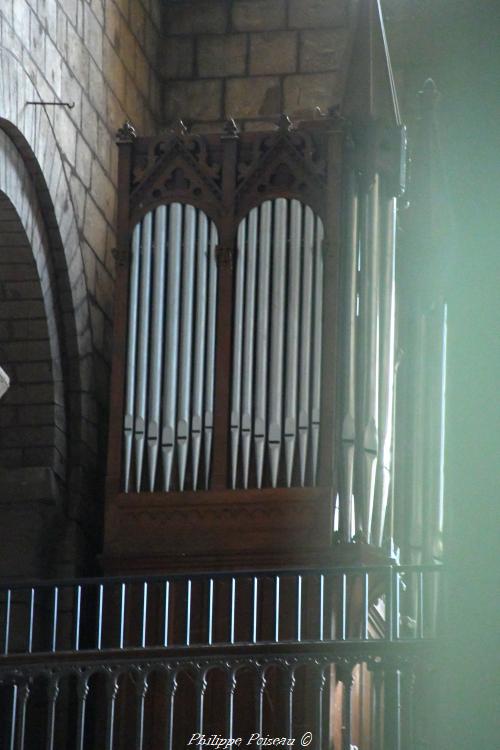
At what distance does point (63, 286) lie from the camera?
8.26m

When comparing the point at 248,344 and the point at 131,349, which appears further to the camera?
the point at 131,349

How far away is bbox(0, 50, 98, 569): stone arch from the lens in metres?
7.71

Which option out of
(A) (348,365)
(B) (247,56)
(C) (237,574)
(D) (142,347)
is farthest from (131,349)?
(B) (247,56)

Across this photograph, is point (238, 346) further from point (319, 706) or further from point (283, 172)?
point (319, 706)

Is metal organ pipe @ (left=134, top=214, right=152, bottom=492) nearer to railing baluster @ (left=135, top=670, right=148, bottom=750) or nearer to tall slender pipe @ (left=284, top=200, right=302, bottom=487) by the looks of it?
tall slender pipe @ (left=284, top=200, right=302, bottom=487)

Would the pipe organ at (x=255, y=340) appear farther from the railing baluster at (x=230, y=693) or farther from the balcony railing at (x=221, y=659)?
the railing baluster at (x=230, y=693)

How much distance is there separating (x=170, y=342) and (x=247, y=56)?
11.9 ft

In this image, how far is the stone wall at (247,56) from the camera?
10.8 m

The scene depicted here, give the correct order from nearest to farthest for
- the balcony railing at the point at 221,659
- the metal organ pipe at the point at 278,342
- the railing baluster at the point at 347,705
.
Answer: the railing baluster at the point at 347,705 < the balcony railing at the point at 221,659 < the metal organ pipe at the point at 278,342

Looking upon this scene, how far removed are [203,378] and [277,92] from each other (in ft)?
11.5

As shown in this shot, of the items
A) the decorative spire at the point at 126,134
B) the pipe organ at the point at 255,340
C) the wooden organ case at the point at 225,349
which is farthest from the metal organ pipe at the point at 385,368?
the decorative spire at the point at 126,134

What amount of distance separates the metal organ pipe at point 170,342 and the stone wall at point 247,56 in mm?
2623

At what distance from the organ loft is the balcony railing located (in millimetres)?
19

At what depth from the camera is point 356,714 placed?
7621 mm
